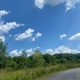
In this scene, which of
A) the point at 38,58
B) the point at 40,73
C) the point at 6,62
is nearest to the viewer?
the point at 40,73

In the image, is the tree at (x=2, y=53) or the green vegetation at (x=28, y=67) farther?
the tree at (x=2, y=53)

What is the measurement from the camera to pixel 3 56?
6619 centimetres

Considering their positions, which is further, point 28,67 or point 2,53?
point 2,53

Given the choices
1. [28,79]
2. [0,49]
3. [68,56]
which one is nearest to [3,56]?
[0,49]

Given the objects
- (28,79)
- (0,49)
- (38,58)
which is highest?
(0,49)

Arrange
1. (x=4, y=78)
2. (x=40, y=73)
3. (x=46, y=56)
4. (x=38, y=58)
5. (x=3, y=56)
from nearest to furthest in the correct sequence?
1. (x=4, y=78)
2. (x=40, y=73)
3. (x=38, y=58)
4. (x=3, y=56)
5. (x=46, y=56)

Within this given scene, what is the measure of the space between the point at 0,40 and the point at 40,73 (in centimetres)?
4843

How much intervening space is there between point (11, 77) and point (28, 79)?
10.4 ft

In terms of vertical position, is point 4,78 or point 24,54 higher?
point 24,54

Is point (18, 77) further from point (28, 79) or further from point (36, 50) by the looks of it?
point (36, 50)

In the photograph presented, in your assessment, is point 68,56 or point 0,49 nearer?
point 0,49

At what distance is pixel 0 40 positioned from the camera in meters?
71.9

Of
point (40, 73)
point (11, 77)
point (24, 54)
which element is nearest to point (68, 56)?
point (24, 54)

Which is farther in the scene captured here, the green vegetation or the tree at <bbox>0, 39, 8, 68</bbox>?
the tree at <bbox>0, 39, 8, 68</bbox>
